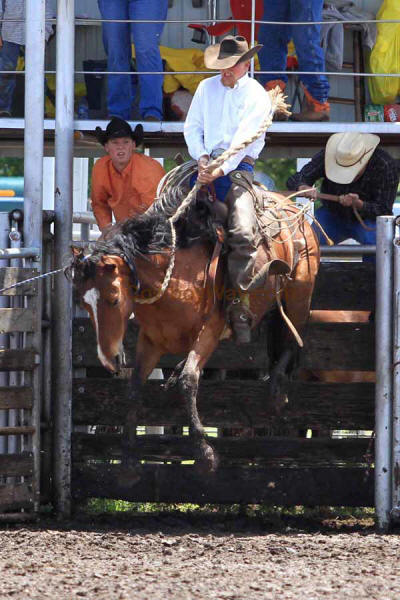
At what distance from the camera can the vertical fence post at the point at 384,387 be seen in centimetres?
730

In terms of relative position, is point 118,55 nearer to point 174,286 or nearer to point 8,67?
point 8,67

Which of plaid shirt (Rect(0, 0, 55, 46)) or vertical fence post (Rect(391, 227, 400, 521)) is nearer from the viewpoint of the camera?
vertical fence post (Rect(391, 227, 400, 521))

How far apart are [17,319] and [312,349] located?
2.06 metres

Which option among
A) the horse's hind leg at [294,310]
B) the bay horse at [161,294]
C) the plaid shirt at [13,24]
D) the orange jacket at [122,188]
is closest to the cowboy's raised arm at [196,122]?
the bay horse at [161,294]

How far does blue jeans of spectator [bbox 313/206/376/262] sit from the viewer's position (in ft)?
28.2

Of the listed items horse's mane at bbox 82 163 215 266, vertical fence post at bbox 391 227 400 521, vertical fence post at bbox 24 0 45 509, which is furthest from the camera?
vertical fence post at bbox 24 0 45 509

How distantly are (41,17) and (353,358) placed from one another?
319 cm

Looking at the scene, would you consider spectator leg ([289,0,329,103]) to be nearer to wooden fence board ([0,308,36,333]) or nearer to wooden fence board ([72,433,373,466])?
wooden fence board ([72,433,373,466])

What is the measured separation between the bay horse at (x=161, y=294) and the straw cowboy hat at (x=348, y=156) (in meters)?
1.17

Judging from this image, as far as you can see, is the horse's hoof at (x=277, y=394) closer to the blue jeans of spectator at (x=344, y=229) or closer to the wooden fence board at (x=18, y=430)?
the blue jeans of spectator at (x=344, y=229)

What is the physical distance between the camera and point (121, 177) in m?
8.43

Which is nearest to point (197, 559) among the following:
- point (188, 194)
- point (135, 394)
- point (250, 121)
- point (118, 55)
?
point (135, 394)

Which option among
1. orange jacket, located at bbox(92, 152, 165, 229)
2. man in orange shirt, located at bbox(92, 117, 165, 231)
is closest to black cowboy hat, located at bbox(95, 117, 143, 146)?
man in orange shirt, located at bbox(92, 117, 165, 231)

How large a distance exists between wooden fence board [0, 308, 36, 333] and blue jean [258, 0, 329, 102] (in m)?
3.55
